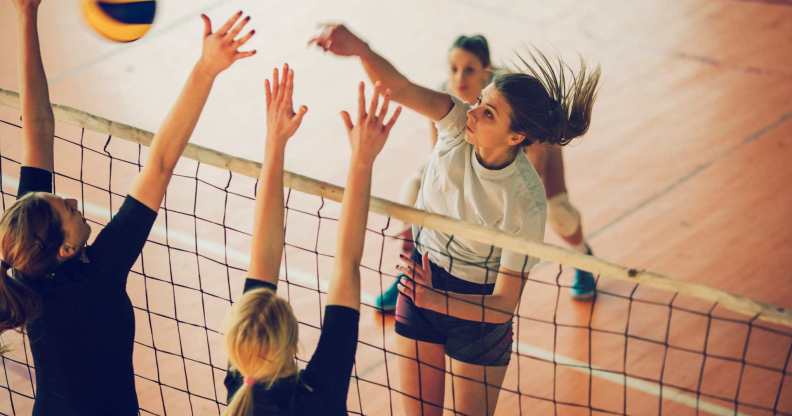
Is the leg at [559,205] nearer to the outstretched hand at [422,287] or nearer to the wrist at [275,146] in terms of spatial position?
the outstretched hand at [422,287]

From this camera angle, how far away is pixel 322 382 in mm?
2172

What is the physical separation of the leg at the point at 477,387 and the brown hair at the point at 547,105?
2.26 feet

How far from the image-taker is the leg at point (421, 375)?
121 inches

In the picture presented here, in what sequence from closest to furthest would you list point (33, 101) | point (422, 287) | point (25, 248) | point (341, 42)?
point (25, 248) → point (33, 101) → point (422, 287) → point (341, 42)

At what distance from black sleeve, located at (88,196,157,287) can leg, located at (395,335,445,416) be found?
958mm

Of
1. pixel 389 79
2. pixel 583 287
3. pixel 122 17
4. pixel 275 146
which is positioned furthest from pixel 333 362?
pixel 583 287

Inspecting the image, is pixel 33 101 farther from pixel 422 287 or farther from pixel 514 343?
pixel 514 343

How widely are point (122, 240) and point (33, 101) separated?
0.60 meters

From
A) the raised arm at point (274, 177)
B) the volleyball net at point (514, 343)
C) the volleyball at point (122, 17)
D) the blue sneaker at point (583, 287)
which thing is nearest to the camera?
the raised arm at point (274, 177)

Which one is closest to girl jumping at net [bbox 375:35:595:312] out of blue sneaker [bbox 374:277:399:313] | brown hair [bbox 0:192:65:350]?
blue sneaker [bbox 374:277:399:313]

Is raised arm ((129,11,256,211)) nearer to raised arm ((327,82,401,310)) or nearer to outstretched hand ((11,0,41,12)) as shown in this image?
raised arm ((327,82,401,310))

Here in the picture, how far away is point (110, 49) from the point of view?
7.29 metres

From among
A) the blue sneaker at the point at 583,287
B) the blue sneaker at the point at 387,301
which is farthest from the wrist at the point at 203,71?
the blue sneaker at the point at 583,287

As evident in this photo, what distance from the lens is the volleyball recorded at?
3434mm
